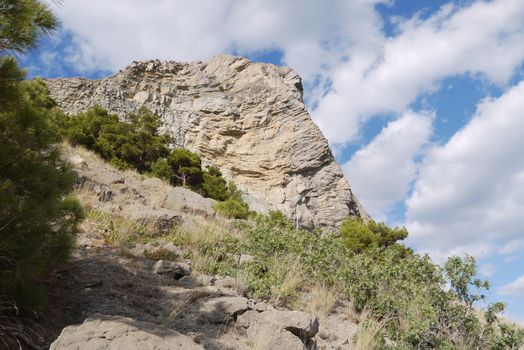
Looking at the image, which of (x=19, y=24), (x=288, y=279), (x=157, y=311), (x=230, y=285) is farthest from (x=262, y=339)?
(x=19, y=24)

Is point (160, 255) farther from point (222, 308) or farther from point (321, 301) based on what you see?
point (321, 301)

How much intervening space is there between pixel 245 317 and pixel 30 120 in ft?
10.1

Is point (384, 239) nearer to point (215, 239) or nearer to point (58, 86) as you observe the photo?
point (215, 239)

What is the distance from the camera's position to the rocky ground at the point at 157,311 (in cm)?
371

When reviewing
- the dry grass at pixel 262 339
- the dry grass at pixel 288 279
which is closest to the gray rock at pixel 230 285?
the dry grass at pixel 288 279

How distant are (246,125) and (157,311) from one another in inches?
1183

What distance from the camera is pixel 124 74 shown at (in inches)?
1457

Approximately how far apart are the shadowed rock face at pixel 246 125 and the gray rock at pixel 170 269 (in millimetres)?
21992

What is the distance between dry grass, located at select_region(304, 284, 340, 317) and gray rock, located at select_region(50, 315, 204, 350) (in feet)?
10.3

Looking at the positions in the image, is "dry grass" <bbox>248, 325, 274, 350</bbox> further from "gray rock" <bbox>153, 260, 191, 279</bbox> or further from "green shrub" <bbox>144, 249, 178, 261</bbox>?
"green shrub" <bbox>144, 249, 178, 261</bbox>

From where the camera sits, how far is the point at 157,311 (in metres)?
5.23

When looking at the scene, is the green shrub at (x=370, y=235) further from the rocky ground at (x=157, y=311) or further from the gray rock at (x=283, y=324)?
the gray rock at (x=283, y=324)

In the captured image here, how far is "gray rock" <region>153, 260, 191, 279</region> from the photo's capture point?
648cm

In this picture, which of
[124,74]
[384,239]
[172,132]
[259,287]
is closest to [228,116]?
[172,132]
